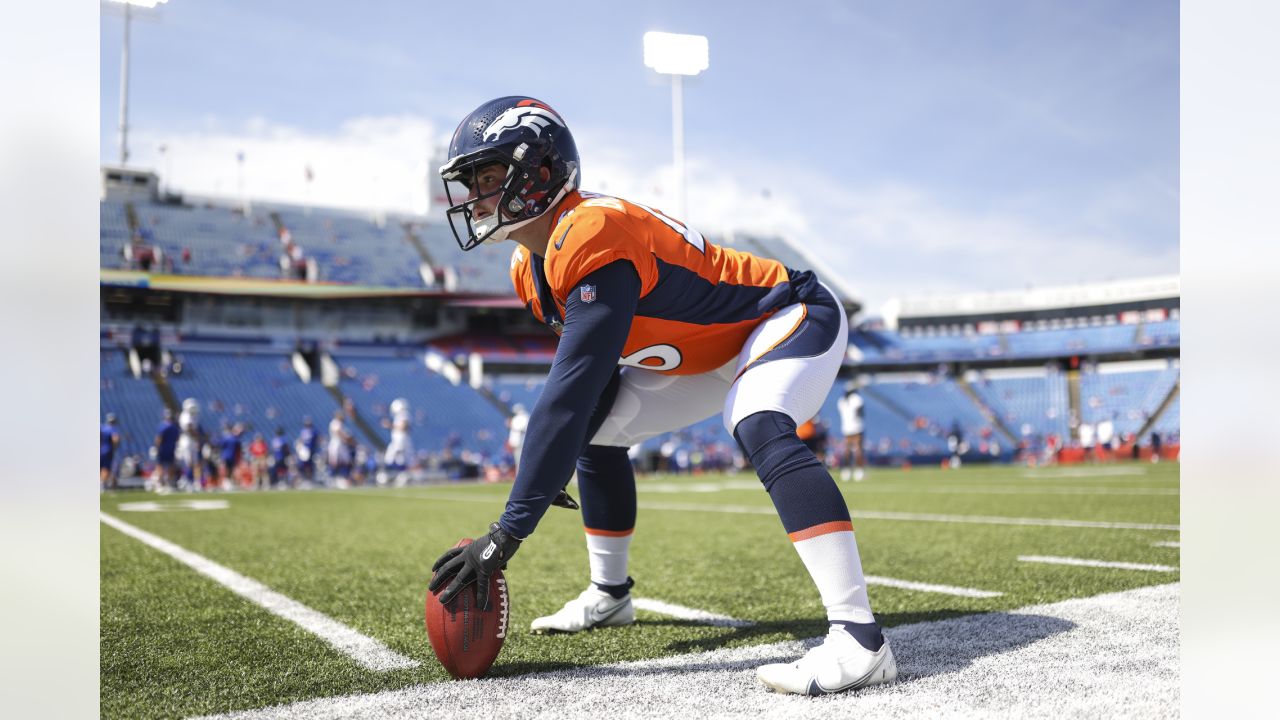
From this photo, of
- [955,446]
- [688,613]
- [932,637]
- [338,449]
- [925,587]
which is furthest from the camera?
[955,446]

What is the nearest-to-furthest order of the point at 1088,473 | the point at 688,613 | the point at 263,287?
the point at 688,613 → the point at 1088,473 → the point at 263,287

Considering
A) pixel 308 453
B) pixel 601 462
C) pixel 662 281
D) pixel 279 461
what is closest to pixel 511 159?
pixel 662 281

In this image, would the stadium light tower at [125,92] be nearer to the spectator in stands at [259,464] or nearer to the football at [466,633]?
the spectator in stands at [259,464]

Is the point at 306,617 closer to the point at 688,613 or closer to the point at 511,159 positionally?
the point at 688,613

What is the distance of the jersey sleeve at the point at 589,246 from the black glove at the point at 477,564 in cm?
60

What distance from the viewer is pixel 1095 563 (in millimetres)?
3836

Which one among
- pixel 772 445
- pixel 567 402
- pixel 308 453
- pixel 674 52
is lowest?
pixel 308 453

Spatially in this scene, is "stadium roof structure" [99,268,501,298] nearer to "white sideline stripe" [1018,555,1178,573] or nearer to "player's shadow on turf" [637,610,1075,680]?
"white sideline stripe" [1018,555,1178,573]

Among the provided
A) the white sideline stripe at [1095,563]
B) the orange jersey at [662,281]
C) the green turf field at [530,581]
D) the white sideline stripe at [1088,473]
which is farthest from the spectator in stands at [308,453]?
the orange jersey at [662,281]

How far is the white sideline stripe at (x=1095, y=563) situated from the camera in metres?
3.60

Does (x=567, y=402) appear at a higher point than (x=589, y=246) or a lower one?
lower

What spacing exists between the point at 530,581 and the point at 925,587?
1655 mm
